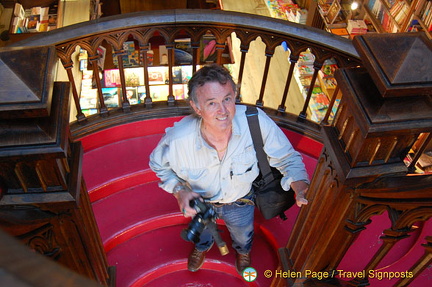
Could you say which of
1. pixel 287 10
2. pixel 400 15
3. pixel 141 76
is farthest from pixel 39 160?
pixel 287 10

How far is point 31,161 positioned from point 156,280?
4.81 ft

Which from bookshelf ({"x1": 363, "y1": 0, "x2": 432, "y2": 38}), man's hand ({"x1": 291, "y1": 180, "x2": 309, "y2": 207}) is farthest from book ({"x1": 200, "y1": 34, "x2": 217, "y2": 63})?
man's hand ({"x1": 291, "y1": 180, "x2": 309, "y2": 207})

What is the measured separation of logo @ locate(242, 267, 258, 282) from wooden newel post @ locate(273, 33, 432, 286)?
691 mm

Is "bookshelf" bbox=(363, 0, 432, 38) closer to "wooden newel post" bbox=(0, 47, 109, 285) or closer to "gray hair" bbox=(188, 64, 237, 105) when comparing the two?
"gray hair" bbox=(188, 64, 237, 105)

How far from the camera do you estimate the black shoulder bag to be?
6.26 ft

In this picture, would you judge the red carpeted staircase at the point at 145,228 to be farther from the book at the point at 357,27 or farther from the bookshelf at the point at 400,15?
the book at the point at 357,27

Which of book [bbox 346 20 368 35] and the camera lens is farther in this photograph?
book [bbox 346 20 368 35]

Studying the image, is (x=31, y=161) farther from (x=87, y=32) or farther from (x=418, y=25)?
(x=418, y=25)

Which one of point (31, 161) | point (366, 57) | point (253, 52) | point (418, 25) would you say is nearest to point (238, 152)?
point (366, 57)

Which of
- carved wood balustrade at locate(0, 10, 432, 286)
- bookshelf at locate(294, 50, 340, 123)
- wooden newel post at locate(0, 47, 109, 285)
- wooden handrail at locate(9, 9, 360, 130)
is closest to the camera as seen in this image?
wooden newel post at locate(0, 47, 109, 285)

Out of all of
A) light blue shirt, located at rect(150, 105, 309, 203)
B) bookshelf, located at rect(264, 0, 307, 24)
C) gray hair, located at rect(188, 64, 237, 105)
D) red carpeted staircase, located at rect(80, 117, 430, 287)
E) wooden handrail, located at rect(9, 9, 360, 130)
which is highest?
bookshelf, located at rect(264, 0, 307, 24)

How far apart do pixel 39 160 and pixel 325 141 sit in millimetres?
1004

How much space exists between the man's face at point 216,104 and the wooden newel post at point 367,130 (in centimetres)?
45

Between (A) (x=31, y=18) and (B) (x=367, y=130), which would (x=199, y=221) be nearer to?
(B) (x=367, y=130)
